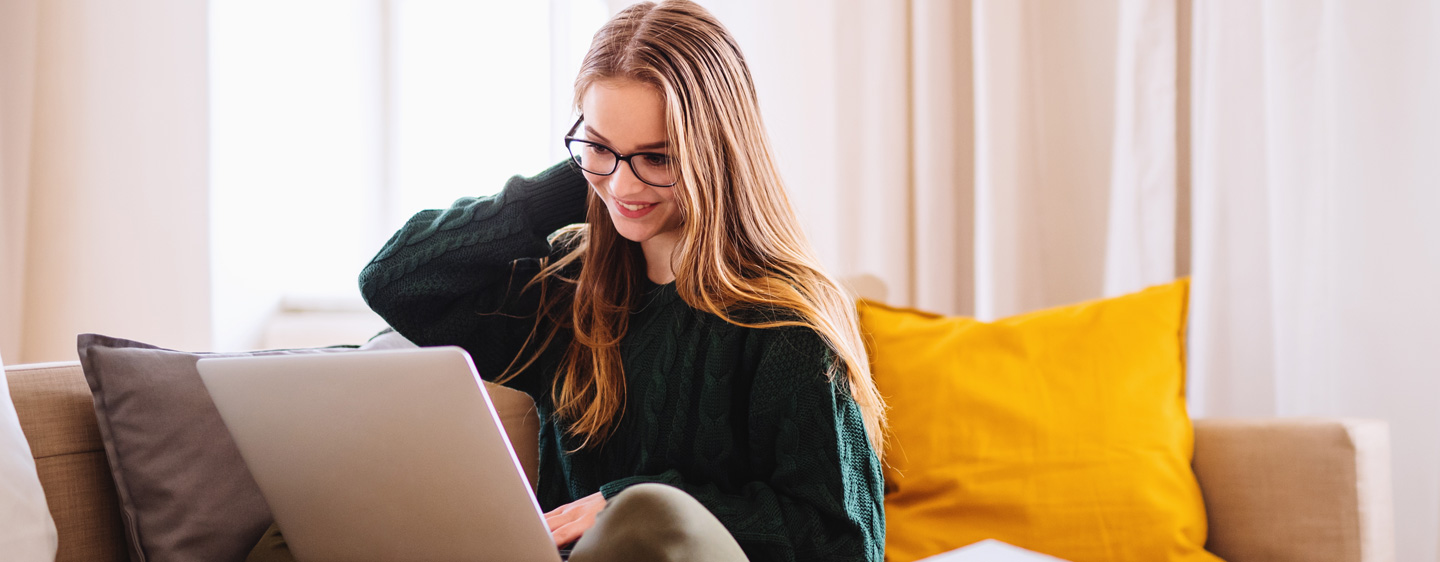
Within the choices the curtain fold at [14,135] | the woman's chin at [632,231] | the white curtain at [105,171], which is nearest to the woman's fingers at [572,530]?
the woman's chin at [632,231]

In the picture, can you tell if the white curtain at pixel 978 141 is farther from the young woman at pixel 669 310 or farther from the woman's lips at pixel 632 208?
the woman's lips at pixel 632 208

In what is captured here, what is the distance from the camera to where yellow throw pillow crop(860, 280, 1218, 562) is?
115 cm

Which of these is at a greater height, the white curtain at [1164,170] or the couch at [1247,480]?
the white curtain at [1164,170]

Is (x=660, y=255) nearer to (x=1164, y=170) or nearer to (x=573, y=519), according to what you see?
A: (x=573, y=519)

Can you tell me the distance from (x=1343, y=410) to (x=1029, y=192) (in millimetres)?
591

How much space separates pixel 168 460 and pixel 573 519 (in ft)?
1.36

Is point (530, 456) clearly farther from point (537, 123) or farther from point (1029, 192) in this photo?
point (537, 123)

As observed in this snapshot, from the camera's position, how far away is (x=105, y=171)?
7.15 ft

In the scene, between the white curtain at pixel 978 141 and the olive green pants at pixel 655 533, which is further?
the white curtain at pixel 978 141

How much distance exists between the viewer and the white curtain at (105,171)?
7.06ft

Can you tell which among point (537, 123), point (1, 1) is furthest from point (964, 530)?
point (1, 1)

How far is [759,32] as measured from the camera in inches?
75.9

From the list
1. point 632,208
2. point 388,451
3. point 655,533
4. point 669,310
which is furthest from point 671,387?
point 655,533

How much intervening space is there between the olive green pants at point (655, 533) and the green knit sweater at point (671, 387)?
1.05 feet
